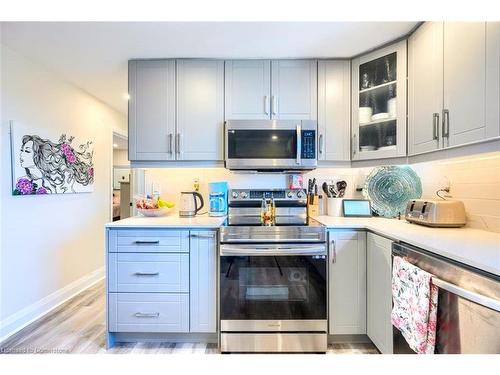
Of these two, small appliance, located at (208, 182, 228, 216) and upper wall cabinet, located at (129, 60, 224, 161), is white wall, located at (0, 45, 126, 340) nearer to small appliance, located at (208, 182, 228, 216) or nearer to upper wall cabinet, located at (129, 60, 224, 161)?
upper wall cabinet, located at (129, 60, 224, 161)

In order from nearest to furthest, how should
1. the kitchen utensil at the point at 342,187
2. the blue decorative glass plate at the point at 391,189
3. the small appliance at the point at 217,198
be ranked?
the blue decorative glass plate at the point at 391,189 < the small appliance at the point at 217,198 < the kitchen utensil at the point at 342,187

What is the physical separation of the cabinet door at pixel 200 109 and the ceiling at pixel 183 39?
11 centimetres

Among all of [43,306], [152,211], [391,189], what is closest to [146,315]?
[152,211]

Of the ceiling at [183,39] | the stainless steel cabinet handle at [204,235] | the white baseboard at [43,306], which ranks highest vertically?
the ceiling at [183,39]

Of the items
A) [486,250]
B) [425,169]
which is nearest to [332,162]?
[425,169]

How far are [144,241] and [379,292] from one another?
1606 mm

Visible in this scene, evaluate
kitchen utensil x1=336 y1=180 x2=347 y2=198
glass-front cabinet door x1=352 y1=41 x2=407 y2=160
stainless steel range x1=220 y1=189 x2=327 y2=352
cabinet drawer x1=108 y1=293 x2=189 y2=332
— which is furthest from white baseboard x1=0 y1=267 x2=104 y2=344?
glass-front cabinet door x1=352 y1=41 x2=407 y2=160

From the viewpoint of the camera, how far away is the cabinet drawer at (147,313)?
1.75m

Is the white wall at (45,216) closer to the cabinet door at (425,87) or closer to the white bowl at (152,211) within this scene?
the white bowl at (152,211)

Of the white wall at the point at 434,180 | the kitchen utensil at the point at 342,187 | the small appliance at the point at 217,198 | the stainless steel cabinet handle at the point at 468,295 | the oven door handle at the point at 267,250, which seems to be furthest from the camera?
the kitchen utensil at the point at 342,187

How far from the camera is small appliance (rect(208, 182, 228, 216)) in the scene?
7.10 ft

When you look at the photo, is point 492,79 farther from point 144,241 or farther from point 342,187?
point 144,241

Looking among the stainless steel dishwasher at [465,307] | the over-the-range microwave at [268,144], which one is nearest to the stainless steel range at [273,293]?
the over-the-range microwave at [268,144]

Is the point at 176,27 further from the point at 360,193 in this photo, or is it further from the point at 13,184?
the point at 360,193
